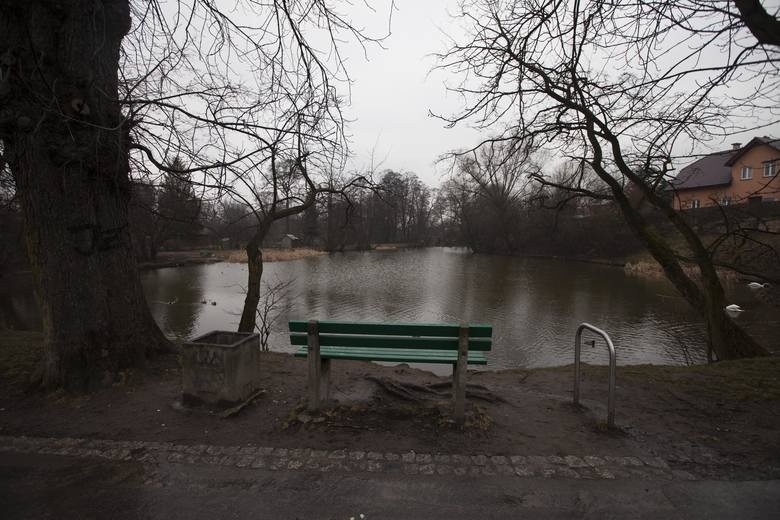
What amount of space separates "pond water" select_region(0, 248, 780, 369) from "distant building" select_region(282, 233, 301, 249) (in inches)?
1165

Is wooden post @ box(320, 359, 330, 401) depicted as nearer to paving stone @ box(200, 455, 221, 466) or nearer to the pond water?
paving stone @ box(200, 455, 221, 466)

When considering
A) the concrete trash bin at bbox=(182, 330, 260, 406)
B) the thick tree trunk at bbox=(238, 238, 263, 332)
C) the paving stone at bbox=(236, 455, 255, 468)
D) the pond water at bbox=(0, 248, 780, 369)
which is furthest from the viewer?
the pond water at bbox=(0, 248, 780, 369)

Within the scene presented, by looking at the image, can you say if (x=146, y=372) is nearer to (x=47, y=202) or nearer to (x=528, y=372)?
(x=47, y=202)

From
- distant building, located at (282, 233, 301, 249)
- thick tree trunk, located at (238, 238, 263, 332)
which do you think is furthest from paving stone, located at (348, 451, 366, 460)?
distant building, located at (282, 233, 301, 249)

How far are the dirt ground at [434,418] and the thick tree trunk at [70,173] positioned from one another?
486 millimetres

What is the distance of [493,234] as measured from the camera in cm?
5128

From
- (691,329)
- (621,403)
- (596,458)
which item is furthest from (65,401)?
(691,329)

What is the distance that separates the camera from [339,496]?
2609mm

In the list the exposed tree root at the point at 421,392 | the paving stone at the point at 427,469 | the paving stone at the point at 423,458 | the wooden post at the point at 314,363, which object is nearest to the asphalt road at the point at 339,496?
the paving stone at the point at 427,469

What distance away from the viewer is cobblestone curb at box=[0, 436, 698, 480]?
289cm

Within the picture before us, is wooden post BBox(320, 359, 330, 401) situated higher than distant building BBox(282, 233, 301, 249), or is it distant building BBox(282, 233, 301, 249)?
distant building BBox(282, 233, 301, 249)

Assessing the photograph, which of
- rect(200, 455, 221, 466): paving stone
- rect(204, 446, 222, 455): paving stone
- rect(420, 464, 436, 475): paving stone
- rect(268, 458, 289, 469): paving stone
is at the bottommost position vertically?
rect(200, 455, 221, 466): paving stone

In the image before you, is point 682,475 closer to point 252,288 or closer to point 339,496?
point 339,496

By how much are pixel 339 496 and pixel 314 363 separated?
1.17m
